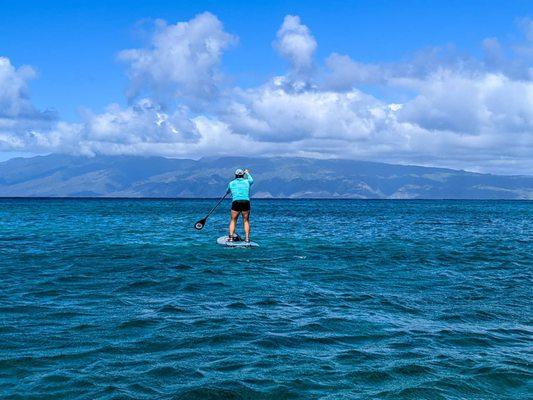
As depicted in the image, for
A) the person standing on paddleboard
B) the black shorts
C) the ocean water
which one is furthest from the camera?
the black shorts

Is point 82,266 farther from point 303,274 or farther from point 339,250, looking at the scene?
point 339,250

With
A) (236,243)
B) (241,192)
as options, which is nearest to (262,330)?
(241,192)

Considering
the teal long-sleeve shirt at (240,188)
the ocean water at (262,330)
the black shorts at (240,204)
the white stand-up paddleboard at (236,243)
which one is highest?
the teal long-sleeve shirt at (240,188)

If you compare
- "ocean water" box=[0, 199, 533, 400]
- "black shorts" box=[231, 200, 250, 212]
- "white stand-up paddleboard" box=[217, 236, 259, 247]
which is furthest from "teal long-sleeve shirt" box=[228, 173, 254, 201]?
"ocean water" box=[0, 199, 533, 400]

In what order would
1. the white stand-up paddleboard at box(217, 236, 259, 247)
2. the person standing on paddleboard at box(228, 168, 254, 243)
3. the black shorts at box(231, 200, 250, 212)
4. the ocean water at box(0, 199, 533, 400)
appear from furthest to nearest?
the white stand-up paddleboard at box(217, 236, 259, 247), the black shorts at box(231, 200, 250, 212), the person standing on paddleboard at box(228, 168, 254, 243), the ocean water at box(0, 199, 533, 400)

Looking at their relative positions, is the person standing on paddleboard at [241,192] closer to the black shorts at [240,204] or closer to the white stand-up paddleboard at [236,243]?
the black shorts at [240,204]

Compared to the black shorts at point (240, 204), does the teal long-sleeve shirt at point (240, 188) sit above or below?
above

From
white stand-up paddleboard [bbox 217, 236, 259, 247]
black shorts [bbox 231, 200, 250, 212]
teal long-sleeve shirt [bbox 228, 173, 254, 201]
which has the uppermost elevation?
teal long-sleeve shirt [bbox 228, 173, 254, 201]

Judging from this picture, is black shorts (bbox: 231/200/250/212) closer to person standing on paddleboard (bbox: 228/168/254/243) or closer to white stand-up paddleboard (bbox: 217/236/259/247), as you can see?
person standing on paddleboard (bbox: 228/168/254/243)

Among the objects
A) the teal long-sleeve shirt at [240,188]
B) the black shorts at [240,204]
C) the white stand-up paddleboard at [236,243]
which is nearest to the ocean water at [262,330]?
the black shorts at [240,204]

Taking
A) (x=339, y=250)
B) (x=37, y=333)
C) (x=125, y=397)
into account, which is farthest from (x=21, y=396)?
(x=339, y=250)

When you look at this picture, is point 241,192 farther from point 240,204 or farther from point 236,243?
point 236,243

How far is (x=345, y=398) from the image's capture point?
8.28m

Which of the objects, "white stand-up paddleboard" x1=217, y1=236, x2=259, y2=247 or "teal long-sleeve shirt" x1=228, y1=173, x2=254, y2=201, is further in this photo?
"white stand-up paddleboard" x1=217, y1=236, x2=259, y2=247
